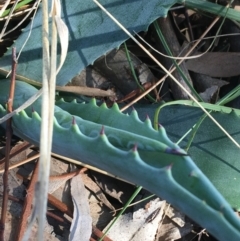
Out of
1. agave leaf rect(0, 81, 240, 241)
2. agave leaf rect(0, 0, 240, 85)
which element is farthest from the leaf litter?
agave leaf rect(0, 81, 240, 241)

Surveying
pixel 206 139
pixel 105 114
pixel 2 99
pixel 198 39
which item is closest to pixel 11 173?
pixel 2 99

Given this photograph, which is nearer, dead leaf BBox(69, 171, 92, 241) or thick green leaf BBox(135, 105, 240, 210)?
thick green leaf BBox(135, 105, 240, 210)

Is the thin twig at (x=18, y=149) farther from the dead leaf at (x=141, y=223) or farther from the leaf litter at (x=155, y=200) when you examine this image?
the dead leaf at (x=141, y=223)

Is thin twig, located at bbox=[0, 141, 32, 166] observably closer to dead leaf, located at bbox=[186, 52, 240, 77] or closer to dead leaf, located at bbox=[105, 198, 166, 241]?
dead leaf, located at bbox=[105, 198, 166, 241]

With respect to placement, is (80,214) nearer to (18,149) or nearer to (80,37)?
(18,149)

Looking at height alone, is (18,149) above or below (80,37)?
below

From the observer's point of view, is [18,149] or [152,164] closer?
[152,164]

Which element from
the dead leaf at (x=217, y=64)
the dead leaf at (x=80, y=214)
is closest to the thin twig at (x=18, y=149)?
the dead leaf at (x=80, y=214)

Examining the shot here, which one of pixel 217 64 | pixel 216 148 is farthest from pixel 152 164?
pixel 217 64
